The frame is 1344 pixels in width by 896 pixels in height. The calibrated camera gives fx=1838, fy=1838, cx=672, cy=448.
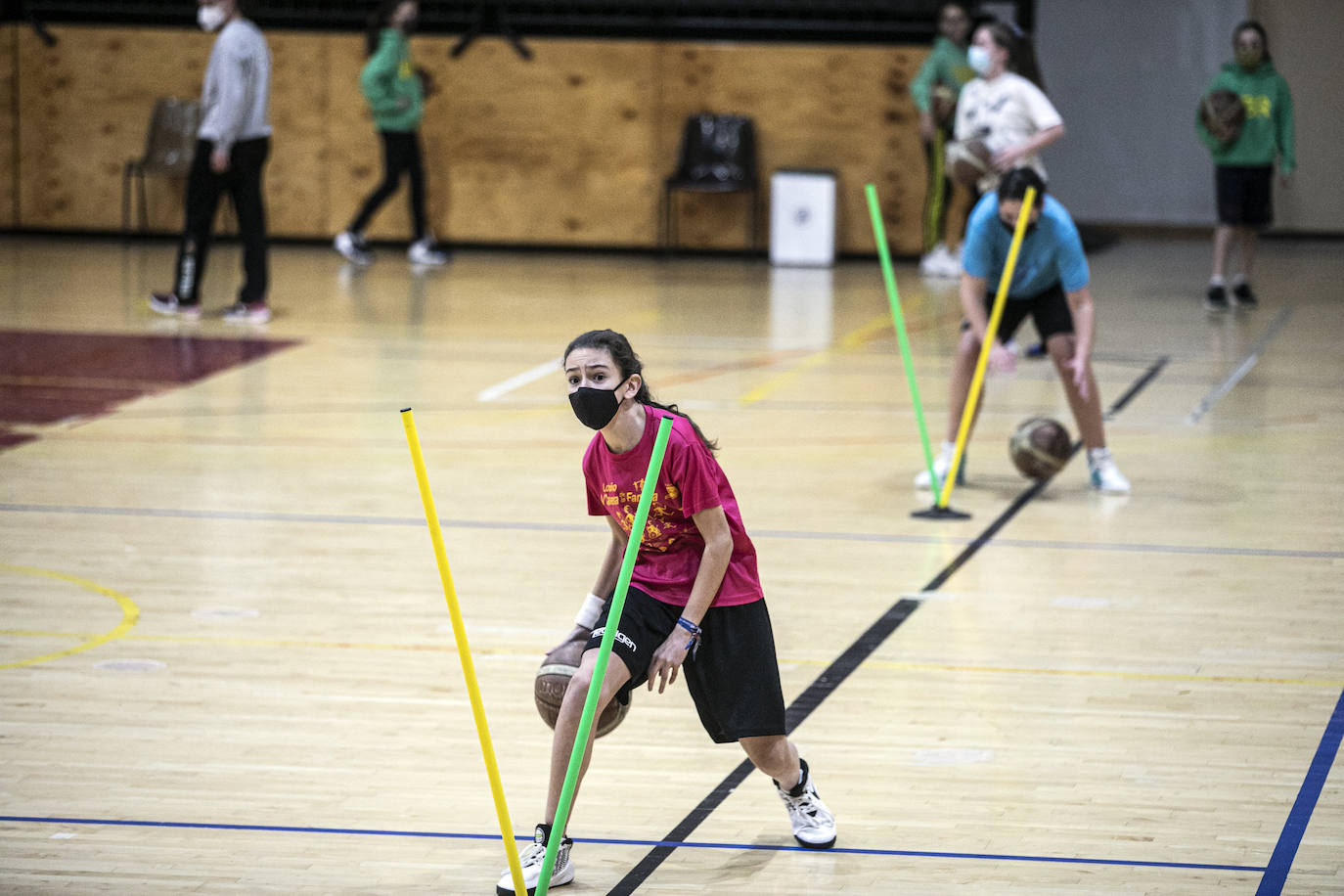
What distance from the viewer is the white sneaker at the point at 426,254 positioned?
16.0 metres

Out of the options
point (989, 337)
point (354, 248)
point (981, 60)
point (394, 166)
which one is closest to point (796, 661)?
point (989, 337)

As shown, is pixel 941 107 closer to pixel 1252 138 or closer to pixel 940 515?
pixel 1252 138

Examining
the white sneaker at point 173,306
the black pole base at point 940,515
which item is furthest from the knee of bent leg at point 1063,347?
the white sneaker at point 173,306

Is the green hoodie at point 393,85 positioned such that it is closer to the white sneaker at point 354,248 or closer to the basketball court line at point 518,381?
the white sneaker at point 354,248

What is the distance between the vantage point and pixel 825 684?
17.2 ft

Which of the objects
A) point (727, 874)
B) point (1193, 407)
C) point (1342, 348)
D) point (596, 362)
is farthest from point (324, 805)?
point (1342, 348)

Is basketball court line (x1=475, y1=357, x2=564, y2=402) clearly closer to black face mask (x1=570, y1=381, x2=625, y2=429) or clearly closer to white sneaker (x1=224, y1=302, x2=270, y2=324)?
white sneaker (x1=224, y1=302, x2=270, y2=324)

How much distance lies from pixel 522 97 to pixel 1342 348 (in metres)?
8.26

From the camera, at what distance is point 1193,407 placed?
9.75 m

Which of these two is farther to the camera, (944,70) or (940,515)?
(944,70)

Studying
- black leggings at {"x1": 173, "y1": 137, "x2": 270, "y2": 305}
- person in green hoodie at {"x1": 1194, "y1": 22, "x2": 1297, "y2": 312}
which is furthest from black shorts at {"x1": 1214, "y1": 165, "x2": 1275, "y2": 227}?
black leggings at {"x1": 173, "y1": 137, "x2": 270, "y2": 305}

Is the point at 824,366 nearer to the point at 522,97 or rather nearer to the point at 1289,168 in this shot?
the point at 1289,168

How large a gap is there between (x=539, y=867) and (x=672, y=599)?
62cm

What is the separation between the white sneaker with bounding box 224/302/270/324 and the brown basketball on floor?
8.86m
